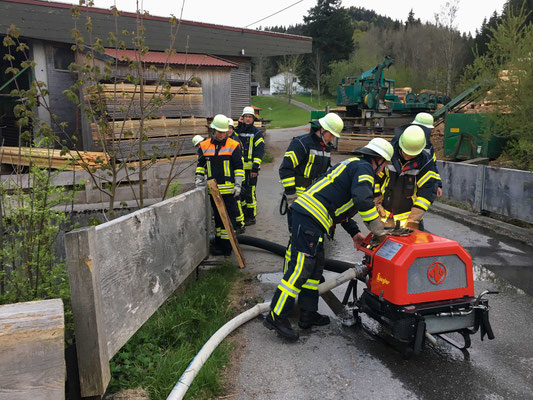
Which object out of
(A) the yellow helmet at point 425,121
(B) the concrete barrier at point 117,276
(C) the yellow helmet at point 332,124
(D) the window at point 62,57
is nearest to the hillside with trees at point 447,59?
(A) the yellow helmet at point 425,121

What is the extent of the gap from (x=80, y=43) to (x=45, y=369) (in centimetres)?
295

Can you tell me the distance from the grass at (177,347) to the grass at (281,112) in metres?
39.6

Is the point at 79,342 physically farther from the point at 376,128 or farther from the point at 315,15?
the point at 315,15

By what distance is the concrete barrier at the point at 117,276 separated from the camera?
8.28 feet

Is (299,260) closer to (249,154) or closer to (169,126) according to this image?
(249,154)

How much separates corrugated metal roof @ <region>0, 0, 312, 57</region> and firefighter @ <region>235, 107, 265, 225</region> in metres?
2.42

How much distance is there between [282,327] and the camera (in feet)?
12.7

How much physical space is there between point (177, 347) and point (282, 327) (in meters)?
0.91

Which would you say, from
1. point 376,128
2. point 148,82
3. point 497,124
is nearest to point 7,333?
point 497,124

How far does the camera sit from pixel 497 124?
28.6 feet

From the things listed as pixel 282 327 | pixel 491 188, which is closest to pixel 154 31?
pixel 491 188

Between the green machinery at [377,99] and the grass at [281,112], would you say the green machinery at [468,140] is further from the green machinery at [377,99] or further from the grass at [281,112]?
the grass at [281,112]

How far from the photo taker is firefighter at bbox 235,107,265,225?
779 centimetres

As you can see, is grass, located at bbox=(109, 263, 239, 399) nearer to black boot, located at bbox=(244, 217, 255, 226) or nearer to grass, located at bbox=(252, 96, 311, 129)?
black boot, located at bbox=(244, 217, 255, 226)
